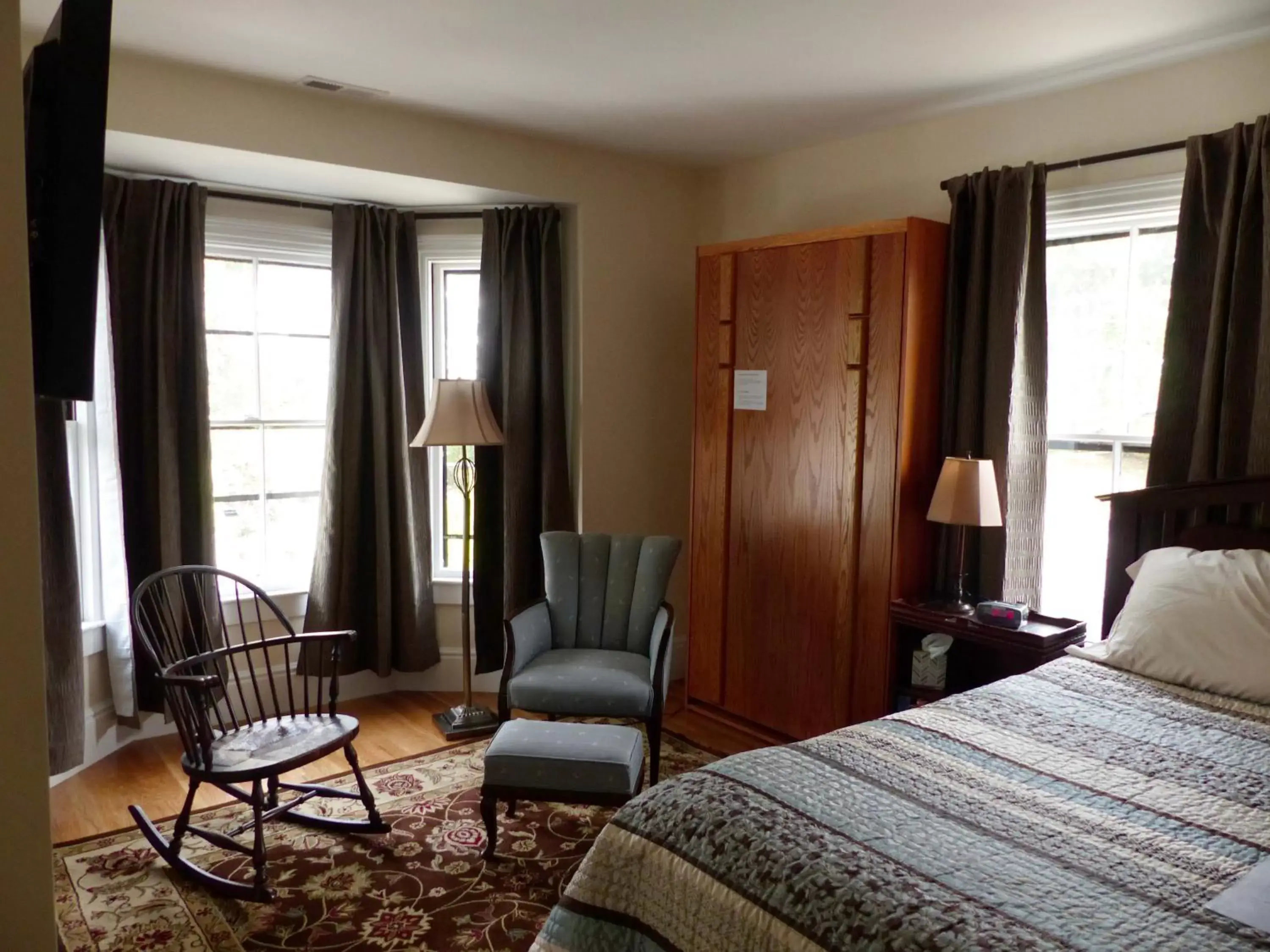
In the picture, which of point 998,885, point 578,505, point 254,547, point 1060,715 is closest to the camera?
point 998,885

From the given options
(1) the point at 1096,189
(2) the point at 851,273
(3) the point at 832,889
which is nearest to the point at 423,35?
(2) the point at 851,273

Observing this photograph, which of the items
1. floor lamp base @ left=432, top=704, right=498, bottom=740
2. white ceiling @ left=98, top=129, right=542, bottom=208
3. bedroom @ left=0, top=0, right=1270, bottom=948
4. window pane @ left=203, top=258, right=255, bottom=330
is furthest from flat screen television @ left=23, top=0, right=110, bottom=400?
floor lamp base @ left=432, top=704, right=498, bottom=740

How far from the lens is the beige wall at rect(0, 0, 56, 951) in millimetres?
1137

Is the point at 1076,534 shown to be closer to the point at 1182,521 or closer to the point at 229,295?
the point at 1182,521

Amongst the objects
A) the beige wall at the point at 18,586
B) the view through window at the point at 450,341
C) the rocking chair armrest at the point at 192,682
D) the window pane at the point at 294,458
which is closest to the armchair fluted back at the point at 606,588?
the view through window at the point at 450,341

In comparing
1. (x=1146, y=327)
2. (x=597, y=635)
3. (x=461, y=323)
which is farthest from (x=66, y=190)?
(x=1146, y=327)

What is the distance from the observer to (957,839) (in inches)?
63.8

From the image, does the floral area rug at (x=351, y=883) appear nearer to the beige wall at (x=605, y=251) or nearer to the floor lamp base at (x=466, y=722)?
the floor lamp base at (x=466, y=722)

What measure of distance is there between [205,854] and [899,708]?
243cm

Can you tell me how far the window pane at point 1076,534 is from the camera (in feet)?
10.5

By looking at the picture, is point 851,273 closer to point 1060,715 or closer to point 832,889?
point 1060,715

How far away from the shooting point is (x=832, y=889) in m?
1.49

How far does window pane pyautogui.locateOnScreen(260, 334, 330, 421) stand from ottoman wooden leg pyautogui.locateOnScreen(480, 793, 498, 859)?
2.11 m

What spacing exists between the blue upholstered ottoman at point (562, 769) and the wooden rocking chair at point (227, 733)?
0.51 meters
